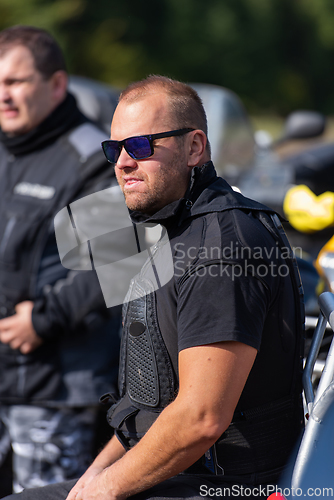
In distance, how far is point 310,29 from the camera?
984 inches

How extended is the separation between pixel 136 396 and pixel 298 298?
0.56 meters

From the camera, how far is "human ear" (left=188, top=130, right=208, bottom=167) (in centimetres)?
174

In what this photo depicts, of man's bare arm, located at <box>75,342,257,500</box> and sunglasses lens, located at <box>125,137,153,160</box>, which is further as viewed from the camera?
sunglasses lens, located at <box>125,137,153,160</box>

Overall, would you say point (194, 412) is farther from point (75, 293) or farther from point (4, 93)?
point (4, 93)

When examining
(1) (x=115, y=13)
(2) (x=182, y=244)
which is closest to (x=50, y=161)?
(2) (x=182, y=244)

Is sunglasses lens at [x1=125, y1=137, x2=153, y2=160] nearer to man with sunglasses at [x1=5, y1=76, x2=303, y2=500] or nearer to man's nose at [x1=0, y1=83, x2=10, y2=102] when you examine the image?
man with sunglasses at [x1=5, y1=76, x2=303, y2=500]

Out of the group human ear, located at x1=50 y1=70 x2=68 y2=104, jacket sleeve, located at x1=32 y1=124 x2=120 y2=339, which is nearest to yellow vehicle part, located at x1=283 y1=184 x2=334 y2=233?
jacket sleeve, located at x1=32 y1=124 x2=120 y2=339

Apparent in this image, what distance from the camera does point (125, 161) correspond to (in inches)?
68.8

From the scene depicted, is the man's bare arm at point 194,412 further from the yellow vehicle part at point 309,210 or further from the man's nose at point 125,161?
the yellow vehicle part at point 309,210

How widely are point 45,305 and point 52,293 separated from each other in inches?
2.5

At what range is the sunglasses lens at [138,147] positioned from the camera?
5.52ft

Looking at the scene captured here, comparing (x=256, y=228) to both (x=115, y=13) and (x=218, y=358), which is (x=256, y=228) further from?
(x=115, y=13)

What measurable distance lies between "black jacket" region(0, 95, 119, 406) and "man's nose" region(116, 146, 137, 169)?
852mm

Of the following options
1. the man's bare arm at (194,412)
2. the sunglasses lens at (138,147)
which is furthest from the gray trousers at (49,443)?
the sunglasses lens at (138,147)
